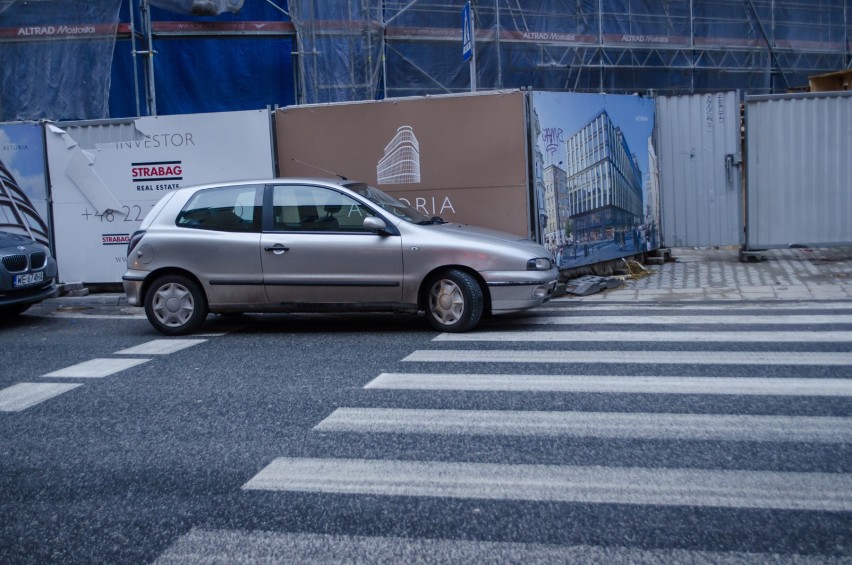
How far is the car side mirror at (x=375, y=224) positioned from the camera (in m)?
8.66

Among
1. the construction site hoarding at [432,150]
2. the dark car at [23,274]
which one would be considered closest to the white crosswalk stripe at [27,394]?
the dark car at [23,274]

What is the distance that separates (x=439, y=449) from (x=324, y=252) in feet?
14.2

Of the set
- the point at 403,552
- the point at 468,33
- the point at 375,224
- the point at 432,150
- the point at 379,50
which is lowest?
the point at 403,552

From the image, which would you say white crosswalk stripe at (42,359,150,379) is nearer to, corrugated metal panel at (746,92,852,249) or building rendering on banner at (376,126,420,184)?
building rendering on banner at (376,126,420,184)

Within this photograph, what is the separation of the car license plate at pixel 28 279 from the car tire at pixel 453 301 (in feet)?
16.2

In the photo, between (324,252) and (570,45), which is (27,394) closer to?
(324,252)

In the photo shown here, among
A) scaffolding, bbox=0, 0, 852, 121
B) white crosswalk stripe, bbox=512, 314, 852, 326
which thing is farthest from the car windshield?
scaffolding, bbox=0, 0, 852, 121

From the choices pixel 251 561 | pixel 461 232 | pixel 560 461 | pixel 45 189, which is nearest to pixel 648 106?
pixel 461 232

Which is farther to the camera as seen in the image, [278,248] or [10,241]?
[10,241]

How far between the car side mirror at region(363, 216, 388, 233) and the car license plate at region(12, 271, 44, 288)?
4.40 meters

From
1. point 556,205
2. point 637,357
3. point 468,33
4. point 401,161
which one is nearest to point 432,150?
point 401,161

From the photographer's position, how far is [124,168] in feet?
40.8

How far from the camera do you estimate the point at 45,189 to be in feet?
41.4

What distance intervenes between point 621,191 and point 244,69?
8.53 metres
